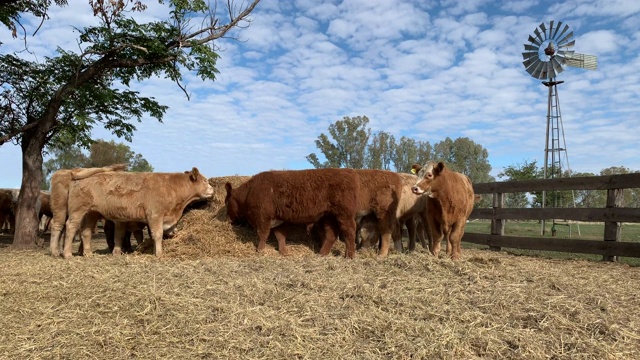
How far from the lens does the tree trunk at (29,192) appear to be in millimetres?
11422

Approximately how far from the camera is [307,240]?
362 inches

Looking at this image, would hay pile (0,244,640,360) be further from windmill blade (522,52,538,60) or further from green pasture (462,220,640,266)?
windmill blade (522,52,538,60)

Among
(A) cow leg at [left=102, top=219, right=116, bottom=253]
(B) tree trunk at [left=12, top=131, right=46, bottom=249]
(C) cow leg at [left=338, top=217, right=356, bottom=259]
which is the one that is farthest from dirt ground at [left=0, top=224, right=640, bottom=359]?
(B) tree trunk at [left=12, top=131, right=46, bottom=249]

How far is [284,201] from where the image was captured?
8.46m

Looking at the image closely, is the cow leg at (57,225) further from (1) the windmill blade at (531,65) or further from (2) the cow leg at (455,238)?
(1) the windmill blade at (531,65)

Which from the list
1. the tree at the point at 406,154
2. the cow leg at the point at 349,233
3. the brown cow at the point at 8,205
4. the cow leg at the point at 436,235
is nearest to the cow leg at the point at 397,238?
the cow leg at the point at 436,235

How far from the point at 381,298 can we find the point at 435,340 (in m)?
1.02

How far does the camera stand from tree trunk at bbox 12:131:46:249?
37.5 feet

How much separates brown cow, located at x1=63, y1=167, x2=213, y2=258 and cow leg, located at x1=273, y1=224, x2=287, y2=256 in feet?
6.71

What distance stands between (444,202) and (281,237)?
3183mm

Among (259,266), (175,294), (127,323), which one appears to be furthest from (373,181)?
(127,323)

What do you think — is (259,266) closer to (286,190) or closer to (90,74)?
(286,190)

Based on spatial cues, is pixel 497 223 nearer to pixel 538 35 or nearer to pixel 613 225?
pixel 613 225

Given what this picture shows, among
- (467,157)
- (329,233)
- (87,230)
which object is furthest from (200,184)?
(467,157)
